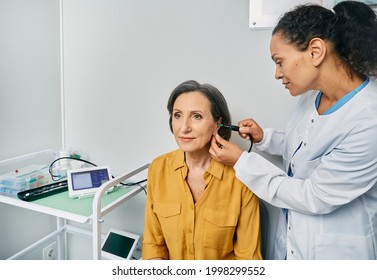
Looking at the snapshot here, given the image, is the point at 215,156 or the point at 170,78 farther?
the point at 170,78

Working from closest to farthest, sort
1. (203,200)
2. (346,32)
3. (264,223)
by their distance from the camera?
(346,32) < (203,200) < (264,223)

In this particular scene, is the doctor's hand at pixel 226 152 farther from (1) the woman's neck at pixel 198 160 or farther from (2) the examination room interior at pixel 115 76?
(2) the examination room interior at pixel 115 76

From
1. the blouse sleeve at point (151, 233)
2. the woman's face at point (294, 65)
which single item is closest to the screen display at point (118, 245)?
the blouse sleeve at point (151, 233)

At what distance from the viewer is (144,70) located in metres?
1.51

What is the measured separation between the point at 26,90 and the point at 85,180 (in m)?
0.71

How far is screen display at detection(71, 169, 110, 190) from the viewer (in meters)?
1.34

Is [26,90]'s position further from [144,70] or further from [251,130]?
[251,130]

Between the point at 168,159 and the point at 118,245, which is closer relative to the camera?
the point at 168,159

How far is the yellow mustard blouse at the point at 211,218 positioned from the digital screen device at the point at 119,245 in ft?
1.66

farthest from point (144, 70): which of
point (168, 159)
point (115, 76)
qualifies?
point (168, 159)
